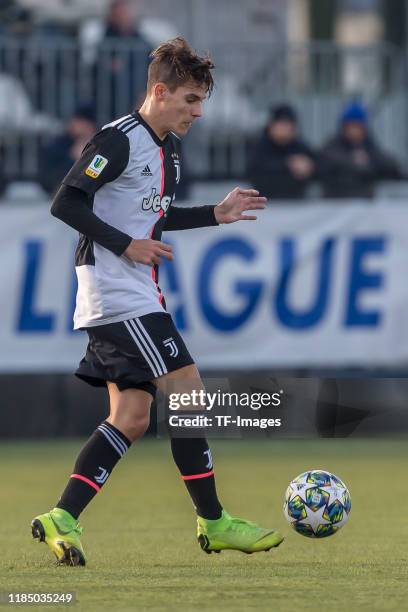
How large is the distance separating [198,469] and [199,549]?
0.48 metres

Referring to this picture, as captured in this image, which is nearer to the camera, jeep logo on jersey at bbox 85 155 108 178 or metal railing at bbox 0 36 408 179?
jeep logo on jersey at bbox 85 155 108 178

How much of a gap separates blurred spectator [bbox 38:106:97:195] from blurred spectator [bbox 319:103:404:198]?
6.71ft

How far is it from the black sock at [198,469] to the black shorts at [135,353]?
0.28 m

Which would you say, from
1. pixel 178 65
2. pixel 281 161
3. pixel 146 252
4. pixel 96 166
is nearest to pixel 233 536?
pixel 146 252

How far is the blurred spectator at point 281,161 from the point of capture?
13.0m

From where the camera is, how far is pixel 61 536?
6094 millimetres

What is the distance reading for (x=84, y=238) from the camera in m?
6.40

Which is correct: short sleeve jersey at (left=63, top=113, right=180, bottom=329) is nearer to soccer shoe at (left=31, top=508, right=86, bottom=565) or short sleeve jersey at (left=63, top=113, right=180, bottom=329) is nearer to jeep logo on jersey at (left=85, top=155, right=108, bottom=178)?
jeep logo on jersey at (left=85, top=155, right=108, bottom=178)

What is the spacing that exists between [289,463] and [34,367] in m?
2.59

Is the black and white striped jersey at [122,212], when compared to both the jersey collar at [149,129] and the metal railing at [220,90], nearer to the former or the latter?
the jersey collar at [149,129]

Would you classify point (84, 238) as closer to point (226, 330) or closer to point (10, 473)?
point (10, 473)

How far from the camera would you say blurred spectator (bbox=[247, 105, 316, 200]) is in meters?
13.0

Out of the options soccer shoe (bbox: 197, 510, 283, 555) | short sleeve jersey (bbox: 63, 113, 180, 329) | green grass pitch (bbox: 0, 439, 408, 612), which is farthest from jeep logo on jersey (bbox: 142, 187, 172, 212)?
green grass pitch (bbox: 0, 439, 408, 612)

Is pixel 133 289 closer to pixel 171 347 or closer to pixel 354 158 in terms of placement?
pixel 171 347
